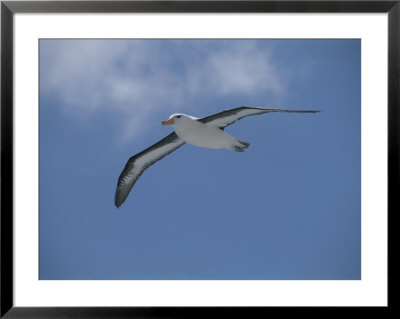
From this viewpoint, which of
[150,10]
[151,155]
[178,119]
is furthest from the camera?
[151,155]

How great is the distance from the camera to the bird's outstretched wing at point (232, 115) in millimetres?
2564

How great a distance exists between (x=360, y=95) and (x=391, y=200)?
1.72 feet

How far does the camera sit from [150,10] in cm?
235

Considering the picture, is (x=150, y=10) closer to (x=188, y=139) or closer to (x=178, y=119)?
(x=178, y=119)

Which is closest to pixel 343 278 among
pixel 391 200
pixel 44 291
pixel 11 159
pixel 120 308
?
pixel 391 200

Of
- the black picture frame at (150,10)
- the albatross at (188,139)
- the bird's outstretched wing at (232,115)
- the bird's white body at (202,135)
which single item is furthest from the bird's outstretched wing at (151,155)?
the black picture frame at (150,10)

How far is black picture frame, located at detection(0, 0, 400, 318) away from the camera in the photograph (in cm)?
230

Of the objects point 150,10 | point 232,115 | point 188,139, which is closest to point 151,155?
point 188,139

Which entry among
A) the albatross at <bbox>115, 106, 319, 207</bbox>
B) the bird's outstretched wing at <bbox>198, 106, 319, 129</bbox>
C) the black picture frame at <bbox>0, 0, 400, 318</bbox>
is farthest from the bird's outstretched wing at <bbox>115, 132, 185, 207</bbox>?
the black picture frame at <bbox>0, 0, 400, 318</bbox>

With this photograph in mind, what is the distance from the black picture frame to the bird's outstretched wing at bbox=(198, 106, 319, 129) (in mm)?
487

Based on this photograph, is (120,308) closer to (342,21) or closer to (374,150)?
Result: (374,150)

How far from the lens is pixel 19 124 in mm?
2371

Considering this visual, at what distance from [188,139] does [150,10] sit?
1.00 meters

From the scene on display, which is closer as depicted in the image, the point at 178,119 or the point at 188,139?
the point at 178,119
